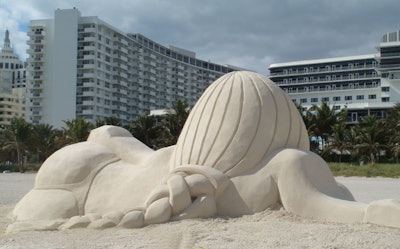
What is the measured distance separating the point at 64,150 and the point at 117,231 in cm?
277

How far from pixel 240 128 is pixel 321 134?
32.0 meters

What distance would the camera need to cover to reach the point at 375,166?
33531mm

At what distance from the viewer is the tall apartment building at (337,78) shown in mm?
75075

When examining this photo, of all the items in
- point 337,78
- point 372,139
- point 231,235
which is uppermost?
point 337,78

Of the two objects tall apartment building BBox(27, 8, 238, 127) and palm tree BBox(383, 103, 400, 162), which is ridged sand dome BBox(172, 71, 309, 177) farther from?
tall apartment building BBox(27, 8, 238, 127)

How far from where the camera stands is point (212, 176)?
7266mm

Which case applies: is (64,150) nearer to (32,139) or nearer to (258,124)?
(258,124)

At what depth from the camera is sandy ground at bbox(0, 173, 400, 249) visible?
5805 mm

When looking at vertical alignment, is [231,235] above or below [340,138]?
below

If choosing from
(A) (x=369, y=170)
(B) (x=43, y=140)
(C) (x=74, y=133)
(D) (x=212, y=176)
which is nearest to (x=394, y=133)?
(A) (x=369, y=170)

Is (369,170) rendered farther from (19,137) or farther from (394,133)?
(19,137)

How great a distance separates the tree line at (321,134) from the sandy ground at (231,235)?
94.2 feet

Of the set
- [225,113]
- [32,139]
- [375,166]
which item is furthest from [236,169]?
[32,139]

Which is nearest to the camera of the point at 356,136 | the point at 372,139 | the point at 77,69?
the point at 372,139
